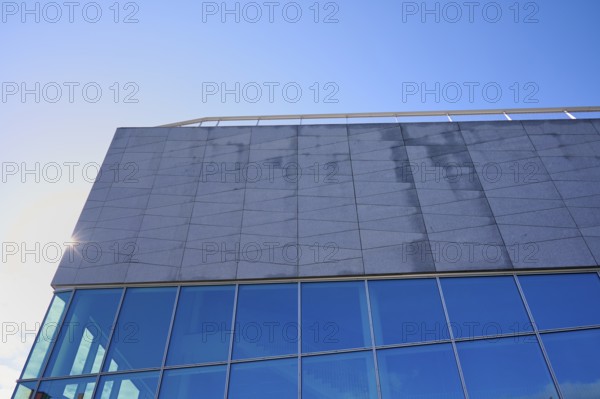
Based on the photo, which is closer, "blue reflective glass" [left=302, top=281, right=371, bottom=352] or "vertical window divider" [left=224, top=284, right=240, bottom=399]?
"vertical window divider" [left=224, top=284, right=240, bottom=399]

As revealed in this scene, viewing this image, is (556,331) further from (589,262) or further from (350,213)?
(350,213)

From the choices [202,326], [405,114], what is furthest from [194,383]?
[405,114]

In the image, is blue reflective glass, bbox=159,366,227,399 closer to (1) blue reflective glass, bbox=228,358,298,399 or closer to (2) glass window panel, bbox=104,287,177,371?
(1) blue reflective glass, bbox=228,358,298,399

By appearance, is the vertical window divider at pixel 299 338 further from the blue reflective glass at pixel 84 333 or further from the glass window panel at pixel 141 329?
the blue reflective glass at pixel 84 333

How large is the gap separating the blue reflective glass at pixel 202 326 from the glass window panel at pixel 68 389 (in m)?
1.81

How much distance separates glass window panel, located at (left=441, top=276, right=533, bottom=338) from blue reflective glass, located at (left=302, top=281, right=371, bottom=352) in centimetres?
203

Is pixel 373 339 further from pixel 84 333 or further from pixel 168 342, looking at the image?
pixel 84 333

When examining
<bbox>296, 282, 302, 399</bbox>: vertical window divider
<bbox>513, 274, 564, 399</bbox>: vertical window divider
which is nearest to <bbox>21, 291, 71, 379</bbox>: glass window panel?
<bbox>296, 282, 302, 399</bbox>: vertical window divider

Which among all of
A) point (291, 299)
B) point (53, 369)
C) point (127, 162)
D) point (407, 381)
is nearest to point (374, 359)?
point (407, 381)

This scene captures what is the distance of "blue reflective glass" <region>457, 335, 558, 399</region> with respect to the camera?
8.74 metres

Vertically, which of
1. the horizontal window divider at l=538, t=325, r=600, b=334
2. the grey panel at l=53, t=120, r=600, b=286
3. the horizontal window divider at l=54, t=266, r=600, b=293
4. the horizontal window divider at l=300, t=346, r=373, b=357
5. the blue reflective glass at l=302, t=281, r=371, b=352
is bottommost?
the horizontal window divider at l=300, t=346, r=373, b=357

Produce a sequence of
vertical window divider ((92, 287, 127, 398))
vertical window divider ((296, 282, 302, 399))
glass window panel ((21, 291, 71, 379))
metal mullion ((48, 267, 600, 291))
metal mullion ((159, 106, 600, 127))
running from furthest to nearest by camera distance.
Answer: metal mullion ((159, 106, 600, 127)) → metal mullion ((48, 267, 600, 291)) → glass window panel ((21, 291, 71, 379)) → vertical window divider ((92, 287, 127, 398)) → vertical window divider ((296, 282, 302, 399))

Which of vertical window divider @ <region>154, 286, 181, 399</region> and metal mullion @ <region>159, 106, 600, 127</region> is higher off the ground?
metal mullion @ <region>159, 106, 600, 127</region>

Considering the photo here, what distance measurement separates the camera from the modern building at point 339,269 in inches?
369
